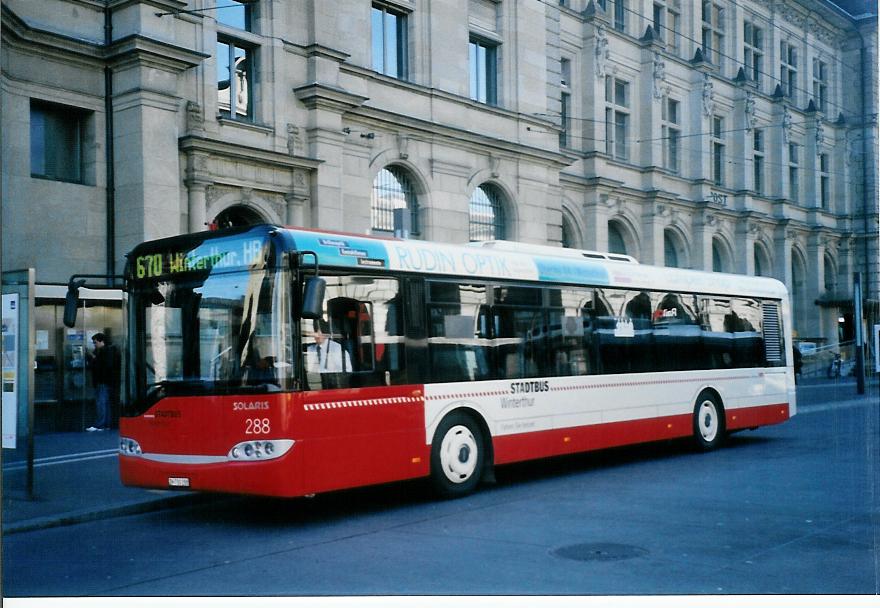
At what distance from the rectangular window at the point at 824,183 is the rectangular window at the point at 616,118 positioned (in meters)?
6.81

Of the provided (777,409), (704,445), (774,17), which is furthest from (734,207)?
(704,445)

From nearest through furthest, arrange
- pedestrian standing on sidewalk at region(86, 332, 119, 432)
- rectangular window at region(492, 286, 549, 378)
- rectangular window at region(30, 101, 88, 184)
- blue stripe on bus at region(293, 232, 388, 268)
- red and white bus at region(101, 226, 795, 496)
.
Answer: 1. red and white bus at region(101, 226, 795, 496)
2. blue stripe on bus at region(293, 232, 388, 268)
3. rectangular window at region(492, 286, 549, 378)
4. rectangular window at region(30, 101, 88, 184)
5. pedestrian standing on sidewalk at region(86, 332, 119, 432)

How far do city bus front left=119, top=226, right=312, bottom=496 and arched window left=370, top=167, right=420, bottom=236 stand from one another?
1369cm

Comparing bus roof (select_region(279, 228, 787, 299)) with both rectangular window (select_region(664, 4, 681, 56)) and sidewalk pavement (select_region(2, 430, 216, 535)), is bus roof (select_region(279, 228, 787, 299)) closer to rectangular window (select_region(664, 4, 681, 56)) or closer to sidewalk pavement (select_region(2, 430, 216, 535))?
sidewalk pavement (select_region(2, 430, 216, 535))

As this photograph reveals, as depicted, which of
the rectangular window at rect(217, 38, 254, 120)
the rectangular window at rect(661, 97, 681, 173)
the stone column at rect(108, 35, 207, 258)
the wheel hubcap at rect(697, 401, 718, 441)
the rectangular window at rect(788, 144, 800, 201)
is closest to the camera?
the wheel hubcap at rect(697, 401, 718, 441)

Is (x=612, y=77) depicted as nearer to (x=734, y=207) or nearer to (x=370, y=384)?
(x=734, y=207)

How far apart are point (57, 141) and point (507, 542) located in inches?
493

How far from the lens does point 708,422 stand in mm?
16297

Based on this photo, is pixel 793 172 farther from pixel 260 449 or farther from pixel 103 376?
pixel 260 449

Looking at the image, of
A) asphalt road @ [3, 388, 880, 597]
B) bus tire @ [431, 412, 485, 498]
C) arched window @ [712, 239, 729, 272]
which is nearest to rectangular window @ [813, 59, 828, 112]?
asphalt road @ [3, 388, 880, 597]

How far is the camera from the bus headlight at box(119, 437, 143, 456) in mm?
10266

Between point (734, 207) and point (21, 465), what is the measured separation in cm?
2897

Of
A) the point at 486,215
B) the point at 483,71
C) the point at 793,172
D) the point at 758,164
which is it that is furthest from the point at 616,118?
the point at 486,215

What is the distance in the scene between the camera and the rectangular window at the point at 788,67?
2500 cm
